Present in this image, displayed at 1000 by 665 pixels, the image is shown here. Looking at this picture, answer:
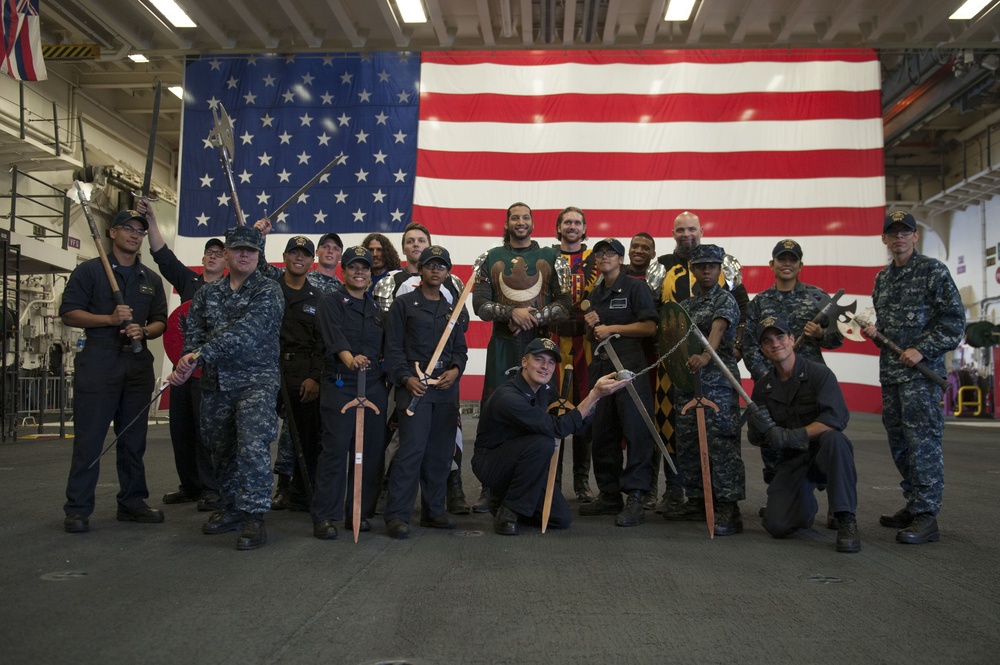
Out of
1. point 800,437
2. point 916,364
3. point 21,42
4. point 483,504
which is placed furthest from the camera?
point 21,42

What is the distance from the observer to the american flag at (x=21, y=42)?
30.6 ft

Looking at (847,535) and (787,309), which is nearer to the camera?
(847,535)

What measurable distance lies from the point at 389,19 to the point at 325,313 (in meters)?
8.54

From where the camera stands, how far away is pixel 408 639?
2420 millimetres

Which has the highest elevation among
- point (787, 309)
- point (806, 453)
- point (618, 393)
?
point (787, 309)

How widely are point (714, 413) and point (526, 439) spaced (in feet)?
3.65

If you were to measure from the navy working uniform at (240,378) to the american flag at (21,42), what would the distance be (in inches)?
285

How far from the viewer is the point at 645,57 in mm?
11961

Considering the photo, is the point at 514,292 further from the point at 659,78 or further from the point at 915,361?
the point at 659,78

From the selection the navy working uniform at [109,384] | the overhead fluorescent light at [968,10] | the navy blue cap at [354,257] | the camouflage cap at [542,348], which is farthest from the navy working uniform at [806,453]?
the overhead fluorescent light at [968,10]

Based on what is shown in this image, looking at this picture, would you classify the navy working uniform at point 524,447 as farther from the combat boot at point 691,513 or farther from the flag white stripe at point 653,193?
the flag white stripe at point 653,193

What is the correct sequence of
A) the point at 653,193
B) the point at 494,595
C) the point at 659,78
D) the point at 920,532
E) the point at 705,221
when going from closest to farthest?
the point at 494,595 < the point at 920,532 < the point at 705,221 < the point at 653,193 < the point at 659,78

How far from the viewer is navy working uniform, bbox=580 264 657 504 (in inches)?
187

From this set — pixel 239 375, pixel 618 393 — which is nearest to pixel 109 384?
pixel 239 375
